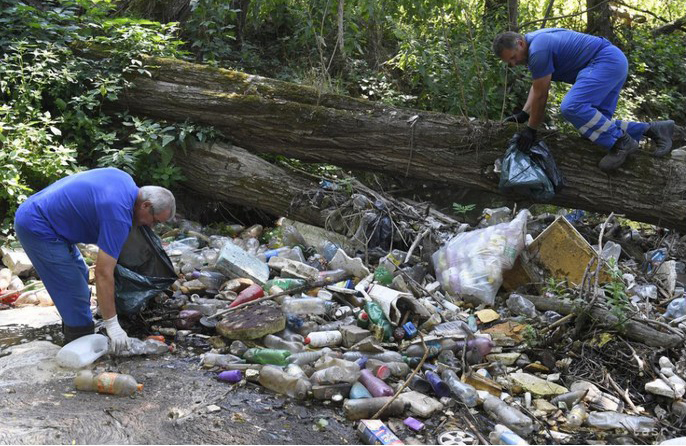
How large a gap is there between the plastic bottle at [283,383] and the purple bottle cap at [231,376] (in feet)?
0.40

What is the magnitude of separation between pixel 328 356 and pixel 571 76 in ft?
9.89

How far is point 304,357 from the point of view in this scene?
3.50 meters

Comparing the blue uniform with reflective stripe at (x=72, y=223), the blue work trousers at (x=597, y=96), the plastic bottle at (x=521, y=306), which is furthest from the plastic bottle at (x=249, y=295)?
the blue work trousers at (x=597, y=96)

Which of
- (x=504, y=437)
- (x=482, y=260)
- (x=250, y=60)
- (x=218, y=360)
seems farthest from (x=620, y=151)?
(x=250, y=60)

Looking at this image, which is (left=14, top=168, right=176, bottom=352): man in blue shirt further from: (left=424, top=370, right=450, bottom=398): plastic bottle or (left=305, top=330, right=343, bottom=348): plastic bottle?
(left=424, top=370, right=450, bottom=398): plastic bottle

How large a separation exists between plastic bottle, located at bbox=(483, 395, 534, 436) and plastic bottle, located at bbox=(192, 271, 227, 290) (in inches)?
83.0

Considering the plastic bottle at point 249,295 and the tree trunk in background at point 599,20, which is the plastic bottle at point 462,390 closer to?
the plastic bottle at point 249,295

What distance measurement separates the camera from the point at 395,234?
5152mm

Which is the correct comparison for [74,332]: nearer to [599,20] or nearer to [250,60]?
[250,60]

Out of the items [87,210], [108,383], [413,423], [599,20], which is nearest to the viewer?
[413,423]

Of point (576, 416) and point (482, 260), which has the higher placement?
point (482, 260)

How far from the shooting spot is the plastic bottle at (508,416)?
2.97 meters

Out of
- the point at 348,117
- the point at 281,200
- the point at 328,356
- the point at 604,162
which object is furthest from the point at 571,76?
the point at 328,356

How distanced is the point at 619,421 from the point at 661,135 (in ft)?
8.85
